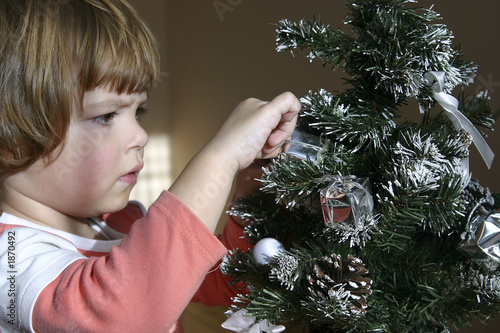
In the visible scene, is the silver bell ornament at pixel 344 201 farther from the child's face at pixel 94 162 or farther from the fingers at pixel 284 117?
the child's face at pixel 94 162

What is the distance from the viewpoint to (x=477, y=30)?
1.92 ft

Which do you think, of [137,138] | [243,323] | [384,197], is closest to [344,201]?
[384,197]

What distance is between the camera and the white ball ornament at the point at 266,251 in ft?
1.36

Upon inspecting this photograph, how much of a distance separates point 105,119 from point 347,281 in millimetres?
373

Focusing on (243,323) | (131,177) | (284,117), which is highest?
(284,117)

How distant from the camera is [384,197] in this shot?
38 cm

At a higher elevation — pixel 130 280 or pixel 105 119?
pixel 105 119

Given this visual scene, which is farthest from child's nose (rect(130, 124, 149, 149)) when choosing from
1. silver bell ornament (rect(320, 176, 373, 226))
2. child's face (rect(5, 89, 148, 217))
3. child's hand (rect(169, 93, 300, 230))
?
silver bell ornament (rect(320, 176, 373, 226))

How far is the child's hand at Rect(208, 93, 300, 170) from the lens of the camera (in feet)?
1.46

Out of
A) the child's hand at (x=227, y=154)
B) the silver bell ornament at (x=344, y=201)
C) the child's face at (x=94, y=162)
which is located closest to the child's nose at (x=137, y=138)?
the child's face at (x=94, y=162)

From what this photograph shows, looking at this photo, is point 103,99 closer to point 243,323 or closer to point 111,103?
point 111,103

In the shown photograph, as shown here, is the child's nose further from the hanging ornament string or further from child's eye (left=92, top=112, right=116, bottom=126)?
the hanging ornament string

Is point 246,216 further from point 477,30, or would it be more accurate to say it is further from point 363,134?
point 477,30

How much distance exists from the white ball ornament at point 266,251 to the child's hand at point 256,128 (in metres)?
0.09
